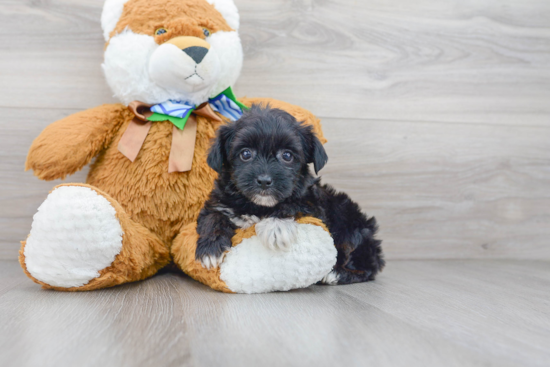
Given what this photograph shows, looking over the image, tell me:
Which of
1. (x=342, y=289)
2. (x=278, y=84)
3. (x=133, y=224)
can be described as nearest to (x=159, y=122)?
(x=133, y=224)

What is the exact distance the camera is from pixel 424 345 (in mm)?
974

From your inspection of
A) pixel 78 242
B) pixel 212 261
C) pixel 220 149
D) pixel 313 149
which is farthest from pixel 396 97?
pixel 78 242

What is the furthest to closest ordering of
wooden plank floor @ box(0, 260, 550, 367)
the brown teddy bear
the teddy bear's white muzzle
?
1. the teddy bear's white muzzle
2. the brown teddy bear
3. wooden plank floor @ box(0, 260, 550, 367)

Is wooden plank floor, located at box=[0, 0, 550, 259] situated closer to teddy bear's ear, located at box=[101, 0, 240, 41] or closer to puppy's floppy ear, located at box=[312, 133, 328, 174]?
teddy bear's ear, located at box=[101, 0, 240, 41]

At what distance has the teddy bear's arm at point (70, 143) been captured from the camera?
1.58 m

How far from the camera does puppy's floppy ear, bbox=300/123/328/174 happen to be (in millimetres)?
1490

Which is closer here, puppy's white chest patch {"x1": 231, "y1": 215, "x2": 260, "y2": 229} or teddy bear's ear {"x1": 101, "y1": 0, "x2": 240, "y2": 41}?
puppy's white chest patch {"x1": 231, "y1": 215, "x2": 260, "y2": 229}

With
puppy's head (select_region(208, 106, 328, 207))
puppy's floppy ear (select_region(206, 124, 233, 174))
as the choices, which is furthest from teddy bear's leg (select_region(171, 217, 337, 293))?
puppy's floppy ear (select_region(206, 124, 233, 174))

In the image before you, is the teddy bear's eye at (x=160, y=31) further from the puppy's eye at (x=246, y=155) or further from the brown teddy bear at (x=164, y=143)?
the puppy's eye at (x=246, y=155)

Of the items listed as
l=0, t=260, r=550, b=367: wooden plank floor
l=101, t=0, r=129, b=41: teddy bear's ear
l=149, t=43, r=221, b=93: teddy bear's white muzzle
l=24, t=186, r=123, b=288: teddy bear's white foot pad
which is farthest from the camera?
l=101, t=0, r=129, b=41: teddy bear's ear

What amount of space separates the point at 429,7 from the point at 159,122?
154 cm

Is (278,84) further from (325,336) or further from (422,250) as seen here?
(325,336)

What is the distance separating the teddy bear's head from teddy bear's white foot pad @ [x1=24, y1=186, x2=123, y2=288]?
50 cm

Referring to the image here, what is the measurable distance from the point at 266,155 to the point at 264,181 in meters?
0.12
